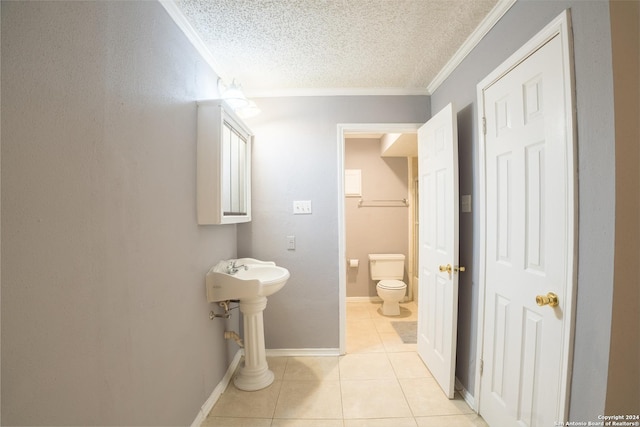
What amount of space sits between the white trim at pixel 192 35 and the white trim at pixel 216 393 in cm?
225

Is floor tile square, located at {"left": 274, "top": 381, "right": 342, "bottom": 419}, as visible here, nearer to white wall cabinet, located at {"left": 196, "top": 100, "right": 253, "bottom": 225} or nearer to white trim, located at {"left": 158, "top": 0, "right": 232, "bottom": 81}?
white wall cabinet, located at {"left": 196, "top": 100, "right": 253, "bottom": 225}

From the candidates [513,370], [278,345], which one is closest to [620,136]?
[513,370]

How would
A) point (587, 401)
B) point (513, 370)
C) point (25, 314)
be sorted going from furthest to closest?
point (513, 370) → point (587, 401) → point (25, 314)

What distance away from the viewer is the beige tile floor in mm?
1495

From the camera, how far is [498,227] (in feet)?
4.46

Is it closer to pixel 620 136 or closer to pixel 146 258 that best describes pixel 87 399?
pixel 146 258

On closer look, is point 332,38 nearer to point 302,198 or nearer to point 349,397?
point 302,198

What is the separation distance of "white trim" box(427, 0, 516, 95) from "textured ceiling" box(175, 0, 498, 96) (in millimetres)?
27

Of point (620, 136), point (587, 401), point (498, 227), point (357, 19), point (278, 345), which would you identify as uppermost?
point (357, 19)

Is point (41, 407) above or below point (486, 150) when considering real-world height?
below

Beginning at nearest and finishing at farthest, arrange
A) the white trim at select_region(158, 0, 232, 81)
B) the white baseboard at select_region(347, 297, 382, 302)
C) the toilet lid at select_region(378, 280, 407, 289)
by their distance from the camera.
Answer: the white trim at select_region(158, 0, 232, 81) → the toilet lid at select_region(378, 280, 407, 289) → the white baseboard at select_region(347, 297, 382, 302)

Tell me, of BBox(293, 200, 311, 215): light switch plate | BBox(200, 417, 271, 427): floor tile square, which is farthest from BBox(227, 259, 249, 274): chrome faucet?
BBox(200, 417, 271, 427): floor tile square

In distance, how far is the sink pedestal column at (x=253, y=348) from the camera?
1.79 metres

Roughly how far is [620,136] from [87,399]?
1950 millimetres
